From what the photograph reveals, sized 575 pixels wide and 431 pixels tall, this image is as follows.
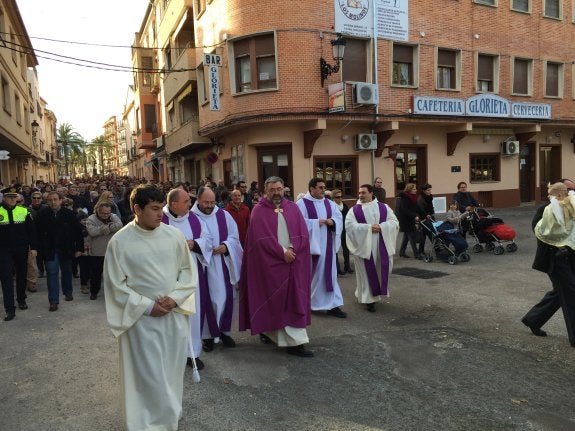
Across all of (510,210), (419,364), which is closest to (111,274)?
(419,364)

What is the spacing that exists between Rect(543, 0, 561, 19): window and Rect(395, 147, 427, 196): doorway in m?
8.89

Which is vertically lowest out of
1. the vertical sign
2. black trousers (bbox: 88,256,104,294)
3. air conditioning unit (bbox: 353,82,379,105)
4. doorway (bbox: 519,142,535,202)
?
black trousers (bbox: 88,256,104,294)

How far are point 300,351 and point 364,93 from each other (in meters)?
11.7

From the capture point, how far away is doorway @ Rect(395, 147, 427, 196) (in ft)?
58.7

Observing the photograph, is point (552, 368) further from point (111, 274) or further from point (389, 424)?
point (111, 274)

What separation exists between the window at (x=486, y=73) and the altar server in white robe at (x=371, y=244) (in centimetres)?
1411

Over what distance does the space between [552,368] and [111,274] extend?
4260mm

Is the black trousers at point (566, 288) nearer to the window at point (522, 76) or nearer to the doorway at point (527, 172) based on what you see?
the window at point (522, 76)

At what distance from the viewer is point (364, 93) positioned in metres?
15.3

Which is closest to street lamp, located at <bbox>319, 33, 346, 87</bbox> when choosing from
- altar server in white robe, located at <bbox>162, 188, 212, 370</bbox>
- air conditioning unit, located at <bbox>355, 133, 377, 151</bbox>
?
air conditioning unit, located at <bbox>355, 133, 377, 151</bbox>

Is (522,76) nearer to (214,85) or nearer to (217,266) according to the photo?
(214,85)

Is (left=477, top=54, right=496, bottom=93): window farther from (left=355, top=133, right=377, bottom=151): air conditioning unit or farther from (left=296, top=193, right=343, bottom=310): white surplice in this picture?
(left=296, top=193, right=343, bottom=310): white surplice

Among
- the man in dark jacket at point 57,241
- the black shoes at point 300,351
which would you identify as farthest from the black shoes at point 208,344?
the man in dark jacket at point 57,241

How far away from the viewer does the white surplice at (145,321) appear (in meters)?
3.41
